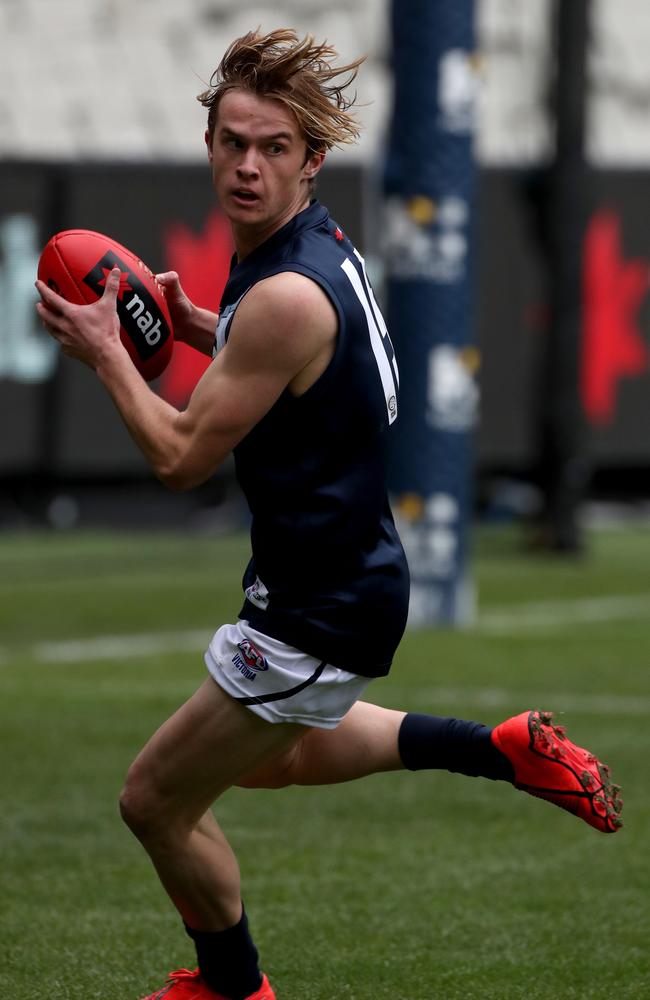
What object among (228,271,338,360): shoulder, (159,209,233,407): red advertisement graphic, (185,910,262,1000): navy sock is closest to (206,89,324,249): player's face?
(228,271,338,360): shoulder

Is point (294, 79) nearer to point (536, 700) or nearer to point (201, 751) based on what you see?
point (201, 751)

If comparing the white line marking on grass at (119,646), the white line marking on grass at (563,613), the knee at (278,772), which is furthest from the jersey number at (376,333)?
the white line marking on grass at (563,613)

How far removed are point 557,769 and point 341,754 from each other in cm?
54

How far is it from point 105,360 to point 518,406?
1549 centimetres

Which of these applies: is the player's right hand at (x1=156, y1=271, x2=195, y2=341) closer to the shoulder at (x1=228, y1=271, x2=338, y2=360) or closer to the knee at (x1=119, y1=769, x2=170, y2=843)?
the shoulder at (x1=228, y1=271, x2=338, y2=360)

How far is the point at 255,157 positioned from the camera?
4.44 meters

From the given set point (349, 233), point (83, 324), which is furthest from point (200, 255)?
point (83, 324)

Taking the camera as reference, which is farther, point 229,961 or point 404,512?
point 404,512

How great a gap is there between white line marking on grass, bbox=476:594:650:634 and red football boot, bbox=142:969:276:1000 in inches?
296

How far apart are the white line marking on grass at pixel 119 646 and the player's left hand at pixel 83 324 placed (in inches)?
251

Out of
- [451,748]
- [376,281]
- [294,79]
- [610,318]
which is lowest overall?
[610,318]

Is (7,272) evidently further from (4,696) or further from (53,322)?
(53,322)

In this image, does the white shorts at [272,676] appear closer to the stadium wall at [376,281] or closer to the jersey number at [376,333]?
the jersey number at [376,333]

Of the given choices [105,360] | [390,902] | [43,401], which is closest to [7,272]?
[43,401]
